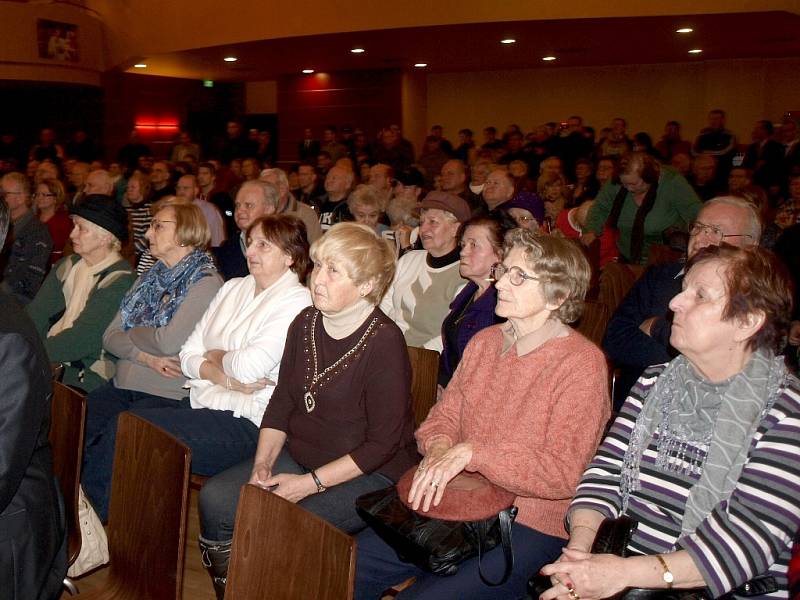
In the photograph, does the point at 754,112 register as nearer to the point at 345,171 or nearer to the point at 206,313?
the point at 345,171

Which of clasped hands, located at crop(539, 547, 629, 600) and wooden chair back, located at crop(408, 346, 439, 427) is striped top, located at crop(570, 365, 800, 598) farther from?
wooden chair back, located at crop(408, 346, 439, 427)

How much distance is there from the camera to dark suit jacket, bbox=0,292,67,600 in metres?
1.66

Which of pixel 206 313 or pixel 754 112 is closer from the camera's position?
pixel 206 313

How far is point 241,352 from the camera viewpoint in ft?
9.70

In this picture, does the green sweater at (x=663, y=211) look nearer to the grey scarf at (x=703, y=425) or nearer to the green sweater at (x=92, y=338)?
the green sweater at (x=92, y=338)

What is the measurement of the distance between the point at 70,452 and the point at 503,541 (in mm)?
1345

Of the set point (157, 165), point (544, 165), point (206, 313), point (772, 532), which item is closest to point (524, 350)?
point (772, 532)

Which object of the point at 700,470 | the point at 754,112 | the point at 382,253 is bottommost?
the point at 700,470

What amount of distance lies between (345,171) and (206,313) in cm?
346

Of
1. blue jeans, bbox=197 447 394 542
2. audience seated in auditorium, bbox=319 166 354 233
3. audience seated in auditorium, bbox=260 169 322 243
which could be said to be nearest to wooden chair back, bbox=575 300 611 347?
blue jeans, bbox=197 447 394 542

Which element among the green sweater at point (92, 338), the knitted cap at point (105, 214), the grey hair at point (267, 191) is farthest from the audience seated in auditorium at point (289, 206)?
the green sweater at point (92, 338)

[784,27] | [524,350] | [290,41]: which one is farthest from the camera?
[290,41]

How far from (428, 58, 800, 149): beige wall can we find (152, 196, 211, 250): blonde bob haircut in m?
13.0

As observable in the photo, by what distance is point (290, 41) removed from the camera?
11.3 metres
